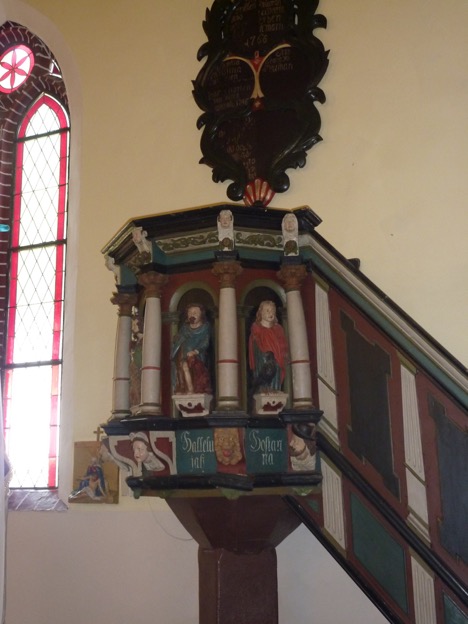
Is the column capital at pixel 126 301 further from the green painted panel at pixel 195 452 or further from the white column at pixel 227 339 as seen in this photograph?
the green painted panel at pixel 195 452

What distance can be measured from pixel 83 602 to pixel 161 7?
4.35 m

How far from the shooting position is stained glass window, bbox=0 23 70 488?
5660 millimetres

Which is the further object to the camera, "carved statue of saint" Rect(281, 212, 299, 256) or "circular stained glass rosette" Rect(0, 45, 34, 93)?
"circular stained glass rosette" Rect(0, 45, 34, 93)

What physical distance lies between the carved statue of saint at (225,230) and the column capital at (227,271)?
0.07 meters

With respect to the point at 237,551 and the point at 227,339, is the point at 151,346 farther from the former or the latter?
the point at 237,551

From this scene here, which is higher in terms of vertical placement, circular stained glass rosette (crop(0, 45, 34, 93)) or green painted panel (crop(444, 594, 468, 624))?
circular stained glass rosette (crop(0, 45, 34, 93))

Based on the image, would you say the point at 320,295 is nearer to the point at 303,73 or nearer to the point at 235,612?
the point at 235,612

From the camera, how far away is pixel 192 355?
3.36 metres

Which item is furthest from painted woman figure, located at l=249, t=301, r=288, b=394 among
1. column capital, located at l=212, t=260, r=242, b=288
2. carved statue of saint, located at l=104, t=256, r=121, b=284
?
carved statue of saint, located at l=104, t=256, r=121, b=284

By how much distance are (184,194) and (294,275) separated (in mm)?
2035

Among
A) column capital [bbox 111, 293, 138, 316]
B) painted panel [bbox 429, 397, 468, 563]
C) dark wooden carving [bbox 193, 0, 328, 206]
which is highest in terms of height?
dark wooden carving [bbox 193, 0, 328, 206]

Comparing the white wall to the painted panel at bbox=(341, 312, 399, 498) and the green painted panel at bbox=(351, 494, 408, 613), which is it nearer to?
the painted panel at bbox=(341, 312, 399, 498)

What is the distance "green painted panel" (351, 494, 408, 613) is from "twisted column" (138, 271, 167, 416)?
99cm

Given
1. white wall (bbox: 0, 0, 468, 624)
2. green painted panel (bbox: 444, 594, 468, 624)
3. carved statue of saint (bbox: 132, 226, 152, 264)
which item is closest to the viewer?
green painted panel (bbox: 444, 594, 468, 624)
